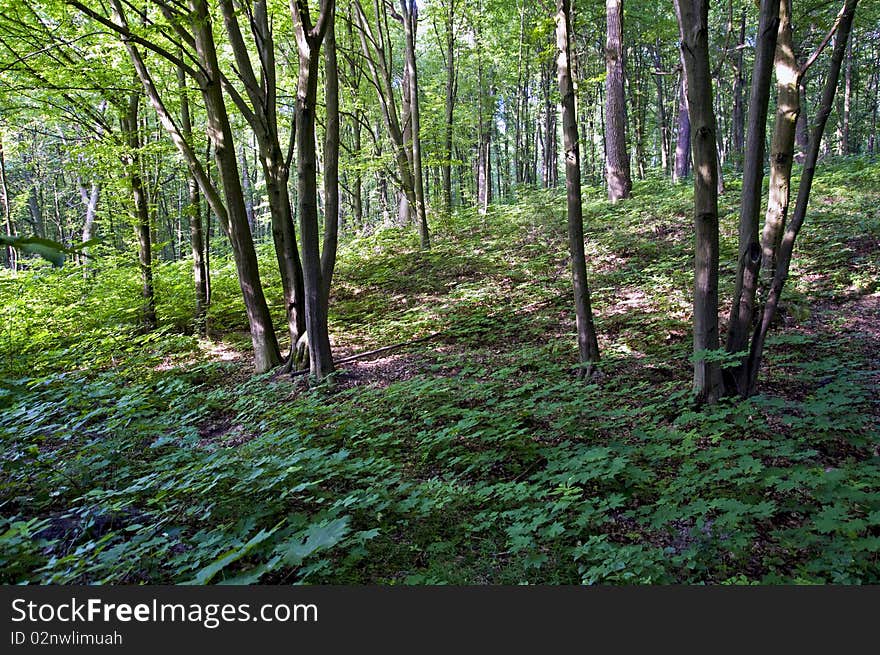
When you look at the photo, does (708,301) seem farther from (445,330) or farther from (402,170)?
(402,170)

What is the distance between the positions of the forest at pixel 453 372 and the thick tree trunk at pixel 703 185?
0.02m

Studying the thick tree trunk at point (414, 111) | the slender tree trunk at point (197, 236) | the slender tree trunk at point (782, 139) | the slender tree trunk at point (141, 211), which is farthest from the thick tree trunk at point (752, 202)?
the slender tree trunk at point (141, 211)

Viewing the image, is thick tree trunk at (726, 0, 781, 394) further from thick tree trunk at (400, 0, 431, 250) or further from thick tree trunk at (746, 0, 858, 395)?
thick tree trunk at (400, 0, 431, 250)

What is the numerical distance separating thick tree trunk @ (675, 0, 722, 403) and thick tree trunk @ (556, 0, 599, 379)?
1.24 metres

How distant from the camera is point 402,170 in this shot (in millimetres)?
14258

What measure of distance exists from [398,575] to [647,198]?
1259 cm

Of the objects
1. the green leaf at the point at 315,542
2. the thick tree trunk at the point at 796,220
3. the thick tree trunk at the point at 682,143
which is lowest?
the green leaf at the point at 315,542

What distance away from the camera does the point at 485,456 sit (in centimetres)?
411

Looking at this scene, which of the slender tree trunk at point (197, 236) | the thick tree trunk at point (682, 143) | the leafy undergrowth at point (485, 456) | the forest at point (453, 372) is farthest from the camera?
the thick tree trunk at point (682, 143)

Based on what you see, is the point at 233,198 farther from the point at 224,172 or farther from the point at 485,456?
the point at 485,456

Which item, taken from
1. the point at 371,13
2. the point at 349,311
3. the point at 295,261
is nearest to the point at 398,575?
the point at 295,261

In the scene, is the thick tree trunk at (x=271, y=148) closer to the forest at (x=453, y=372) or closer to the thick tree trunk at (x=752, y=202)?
the forest at (x=453, y=372)

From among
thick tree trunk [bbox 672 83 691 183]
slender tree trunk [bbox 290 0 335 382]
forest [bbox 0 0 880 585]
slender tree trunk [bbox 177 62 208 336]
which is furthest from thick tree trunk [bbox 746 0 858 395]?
thick tree trunk [bbox 672 83 691 183]

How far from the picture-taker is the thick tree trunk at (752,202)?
414 centimetres
